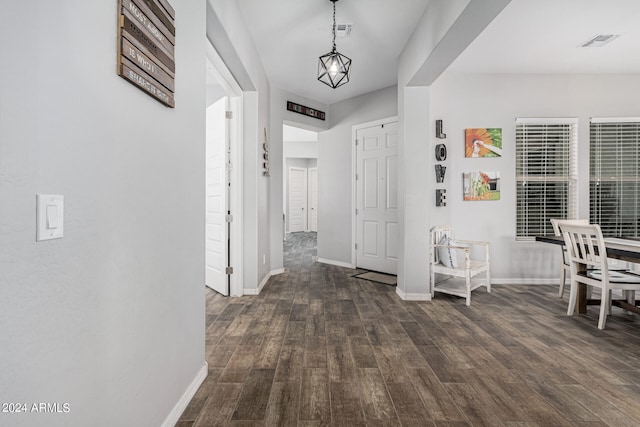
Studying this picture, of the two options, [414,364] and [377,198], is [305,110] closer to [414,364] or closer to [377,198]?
[377,198]

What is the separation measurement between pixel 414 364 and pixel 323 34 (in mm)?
3195

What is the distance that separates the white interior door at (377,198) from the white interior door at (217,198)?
2286 millimetres

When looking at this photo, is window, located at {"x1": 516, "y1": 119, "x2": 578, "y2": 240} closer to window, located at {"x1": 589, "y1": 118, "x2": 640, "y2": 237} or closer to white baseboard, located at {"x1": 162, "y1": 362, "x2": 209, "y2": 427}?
window, located at {"x1": 589, "y1": 118, "x2": 640, "y2": 237}

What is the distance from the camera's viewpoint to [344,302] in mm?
3490

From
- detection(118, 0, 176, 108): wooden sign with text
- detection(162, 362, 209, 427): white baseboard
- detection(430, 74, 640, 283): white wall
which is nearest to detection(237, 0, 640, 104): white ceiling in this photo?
detection(430, 74, 640, 283): white wall

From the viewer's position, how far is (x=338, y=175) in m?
5.51

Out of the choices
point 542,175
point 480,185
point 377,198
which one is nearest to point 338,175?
point 377,198

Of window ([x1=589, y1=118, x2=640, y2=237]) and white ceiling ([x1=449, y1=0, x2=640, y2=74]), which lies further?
window ([x1=589, y1=118, x2=640, y2=237])

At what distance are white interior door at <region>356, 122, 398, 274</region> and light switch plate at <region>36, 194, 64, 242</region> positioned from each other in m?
4.25

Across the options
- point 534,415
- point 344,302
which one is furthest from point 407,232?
point 534,415

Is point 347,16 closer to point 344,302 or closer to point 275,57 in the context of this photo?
point 275,57

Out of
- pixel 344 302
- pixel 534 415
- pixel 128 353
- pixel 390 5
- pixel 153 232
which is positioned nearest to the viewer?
pixel 128 353

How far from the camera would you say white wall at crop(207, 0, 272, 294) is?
10.6 feet

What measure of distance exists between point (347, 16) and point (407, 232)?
2.29 metres
